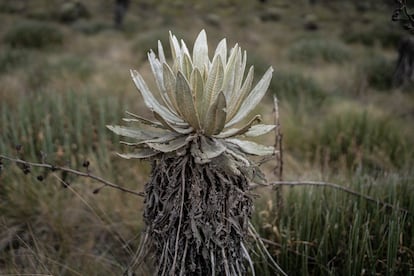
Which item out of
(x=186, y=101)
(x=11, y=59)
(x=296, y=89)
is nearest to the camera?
(x=186, y=101)

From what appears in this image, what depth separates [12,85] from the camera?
5293 mm

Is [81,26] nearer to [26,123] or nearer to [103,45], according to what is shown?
[103,45]

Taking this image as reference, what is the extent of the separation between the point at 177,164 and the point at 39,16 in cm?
1952

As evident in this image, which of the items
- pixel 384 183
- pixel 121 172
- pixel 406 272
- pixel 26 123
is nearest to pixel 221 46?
pixel 406 272

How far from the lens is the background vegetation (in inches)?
70.0

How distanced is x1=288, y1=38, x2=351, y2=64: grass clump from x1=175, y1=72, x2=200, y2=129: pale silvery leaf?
378 inches

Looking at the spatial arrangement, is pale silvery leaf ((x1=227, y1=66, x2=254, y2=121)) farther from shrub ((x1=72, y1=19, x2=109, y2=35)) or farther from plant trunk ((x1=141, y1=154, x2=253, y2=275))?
shrub ((x1=72, y1=19, x2=109, y2=35))

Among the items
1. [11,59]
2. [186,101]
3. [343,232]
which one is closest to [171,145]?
[186,101]

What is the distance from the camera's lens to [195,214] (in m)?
1.13

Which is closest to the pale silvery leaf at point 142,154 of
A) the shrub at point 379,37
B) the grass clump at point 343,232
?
the grass clump at point 343,232

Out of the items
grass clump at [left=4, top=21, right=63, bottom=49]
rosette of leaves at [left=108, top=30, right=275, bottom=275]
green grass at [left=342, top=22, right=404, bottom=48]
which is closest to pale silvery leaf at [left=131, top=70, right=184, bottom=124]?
rosette of leaves at [left=108, top=30, right=275, bottom=275]

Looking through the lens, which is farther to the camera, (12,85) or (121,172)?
(12,85)

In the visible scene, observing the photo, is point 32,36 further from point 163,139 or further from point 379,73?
point 163,139

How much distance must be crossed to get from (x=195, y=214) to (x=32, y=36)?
36.9 feet
